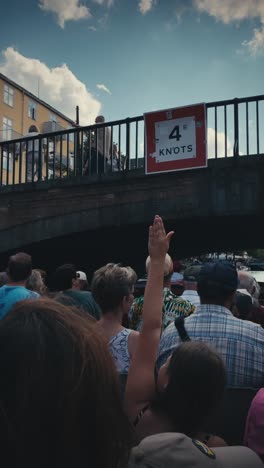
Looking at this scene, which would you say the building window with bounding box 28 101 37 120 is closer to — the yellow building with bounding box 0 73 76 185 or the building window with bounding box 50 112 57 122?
the yellow building with bounding box 0 73 76 185

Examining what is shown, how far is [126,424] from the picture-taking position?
3.06 ft

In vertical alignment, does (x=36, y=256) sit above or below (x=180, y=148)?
below

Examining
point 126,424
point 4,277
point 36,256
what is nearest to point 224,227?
point 36,256

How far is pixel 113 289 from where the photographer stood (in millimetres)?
2613

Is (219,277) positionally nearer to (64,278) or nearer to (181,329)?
(181,329)

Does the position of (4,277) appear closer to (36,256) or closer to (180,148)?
(180,148)

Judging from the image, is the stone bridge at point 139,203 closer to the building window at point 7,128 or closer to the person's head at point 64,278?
the person's head at point 64,278

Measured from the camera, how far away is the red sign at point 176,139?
7629 mm

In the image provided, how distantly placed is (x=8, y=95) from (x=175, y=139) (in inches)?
1563

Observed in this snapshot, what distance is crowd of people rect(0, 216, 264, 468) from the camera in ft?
2.72

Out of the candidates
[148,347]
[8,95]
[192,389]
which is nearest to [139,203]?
[148,347]

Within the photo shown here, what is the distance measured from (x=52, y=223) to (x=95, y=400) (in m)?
8.58

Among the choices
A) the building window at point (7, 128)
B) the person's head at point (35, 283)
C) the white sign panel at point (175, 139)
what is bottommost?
the person's head at point (35, 283)

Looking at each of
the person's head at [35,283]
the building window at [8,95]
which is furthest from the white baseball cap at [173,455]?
the building window at [8,95]
